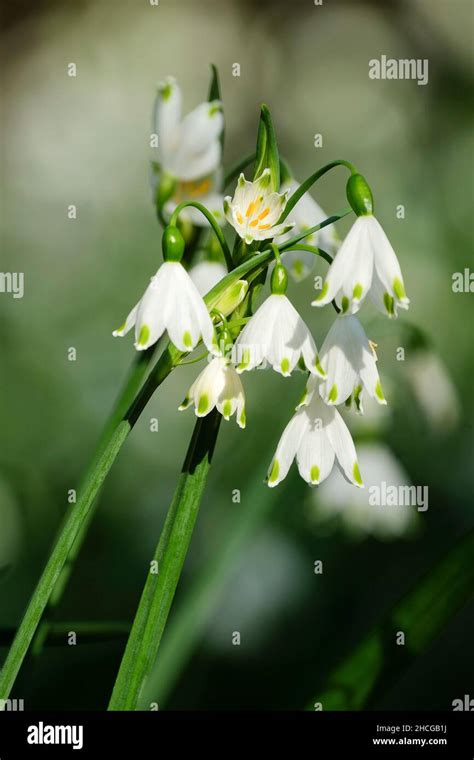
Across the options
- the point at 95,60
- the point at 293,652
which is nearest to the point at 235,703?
the point at 293,652

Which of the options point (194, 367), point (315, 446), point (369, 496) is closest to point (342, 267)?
point (315, 446)

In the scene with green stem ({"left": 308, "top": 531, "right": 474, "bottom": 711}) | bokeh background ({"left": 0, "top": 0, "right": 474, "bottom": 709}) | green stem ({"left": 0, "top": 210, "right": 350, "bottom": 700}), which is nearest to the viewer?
green stem ({"left": 0, "top": 210, "right": 350, "bottom": 700})

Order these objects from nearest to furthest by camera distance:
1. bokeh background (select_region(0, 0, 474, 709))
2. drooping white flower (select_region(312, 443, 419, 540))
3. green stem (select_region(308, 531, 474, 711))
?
green stem (select_region(308, 531, 474, 711)), drooping white flower (select_region(312, 443, 419, 540)), bokeh background (select_region(0, 0, 474, 709))

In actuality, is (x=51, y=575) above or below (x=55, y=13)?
below

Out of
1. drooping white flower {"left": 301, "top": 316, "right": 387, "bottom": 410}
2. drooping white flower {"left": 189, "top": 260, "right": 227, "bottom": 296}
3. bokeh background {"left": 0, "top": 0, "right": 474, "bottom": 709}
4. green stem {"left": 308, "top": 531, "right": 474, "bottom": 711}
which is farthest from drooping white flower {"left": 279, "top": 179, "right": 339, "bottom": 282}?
bokeh background {"left": 0, "top": 0, "right": 474, "bottom": 709}

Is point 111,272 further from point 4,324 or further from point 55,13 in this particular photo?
point 55,13

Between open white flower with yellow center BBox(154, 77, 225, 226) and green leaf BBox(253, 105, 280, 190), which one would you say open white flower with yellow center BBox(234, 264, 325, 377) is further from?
open white flower with yellow center BBox(154, 77, 225, 226)

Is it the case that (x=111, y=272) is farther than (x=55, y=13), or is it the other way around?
(x=111, y=272)
